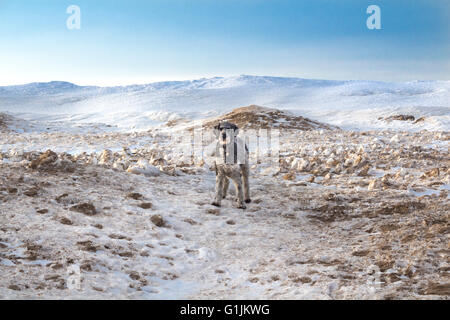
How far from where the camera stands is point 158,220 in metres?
5.46

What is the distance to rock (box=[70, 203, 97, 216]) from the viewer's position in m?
5.45

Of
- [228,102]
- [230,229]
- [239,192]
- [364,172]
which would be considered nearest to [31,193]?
[230,229]

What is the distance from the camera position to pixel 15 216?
496 cm

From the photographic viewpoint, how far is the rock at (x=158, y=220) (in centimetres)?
541

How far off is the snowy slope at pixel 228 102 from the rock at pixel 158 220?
22135 millimetres

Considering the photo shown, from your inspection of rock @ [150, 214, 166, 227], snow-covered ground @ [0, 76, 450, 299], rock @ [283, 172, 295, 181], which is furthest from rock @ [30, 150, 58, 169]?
rock @ [283, 172, 295, 181]

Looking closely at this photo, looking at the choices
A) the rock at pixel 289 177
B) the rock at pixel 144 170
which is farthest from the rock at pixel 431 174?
the rock at pixel 144 170

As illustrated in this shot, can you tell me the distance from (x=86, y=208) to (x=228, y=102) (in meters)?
43.2

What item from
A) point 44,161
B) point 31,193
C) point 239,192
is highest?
point 44,161

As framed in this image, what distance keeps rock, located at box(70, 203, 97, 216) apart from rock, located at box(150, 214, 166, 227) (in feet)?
2.61

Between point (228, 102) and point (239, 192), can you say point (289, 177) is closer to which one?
point (239, 192)

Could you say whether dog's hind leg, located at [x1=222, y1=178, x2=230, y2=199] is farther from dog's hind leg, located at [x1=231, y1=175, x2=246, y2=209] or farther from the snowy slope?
the snowy slope

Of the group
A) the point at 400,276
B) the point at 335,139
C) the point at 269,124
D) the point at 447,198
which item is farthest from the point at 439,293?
the point at 269,124

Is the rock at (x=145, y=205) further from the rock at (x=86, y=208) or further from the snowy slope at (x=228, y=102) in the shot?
the snowy slope at (x=228, y=102)
